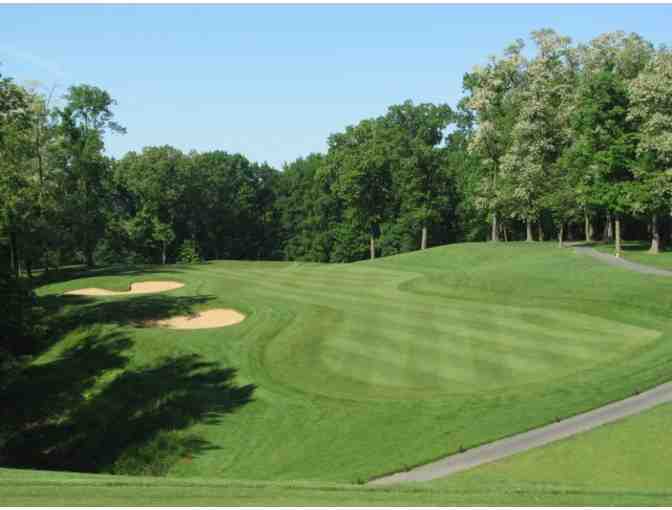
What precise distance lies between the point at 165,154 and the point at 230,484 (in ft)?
261

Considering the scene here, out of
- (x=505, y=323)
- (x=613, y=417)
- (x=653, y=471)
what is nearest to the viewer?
(x=653, y=471)

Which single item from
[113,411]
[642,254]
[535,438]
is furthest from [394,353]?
[642,254]

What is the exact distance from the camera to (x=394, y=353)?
27.2 m

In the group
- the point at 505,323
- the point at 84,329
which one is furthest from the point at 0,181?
the point at 505,323

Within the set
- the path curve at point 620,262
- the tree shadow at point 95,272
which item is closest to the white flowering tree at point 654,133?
the path curve at point 620,262

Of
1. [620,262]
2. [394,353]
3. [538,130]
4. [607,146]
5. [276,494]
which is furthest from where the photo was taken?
[538,130]

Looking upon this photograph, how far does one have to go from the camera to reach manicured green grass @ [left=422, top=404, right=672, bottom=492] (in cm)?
1593

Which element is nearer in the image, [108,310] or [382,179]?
[108,310]

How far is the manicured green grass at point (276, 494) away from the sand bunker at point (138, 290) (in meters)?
32.1

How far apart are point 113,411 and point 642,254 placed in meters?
45.9

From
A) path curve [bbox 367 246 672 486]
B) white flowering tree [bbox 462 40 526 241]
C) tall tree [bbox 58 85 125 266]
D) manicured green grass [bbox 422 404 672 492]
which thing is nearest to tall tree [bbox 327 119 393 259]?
white flowering tree [bbox 462 40 526 241]

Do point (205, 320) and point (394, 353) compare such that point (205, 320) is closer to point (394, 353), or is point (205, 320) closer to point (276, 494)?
point (394, 353)

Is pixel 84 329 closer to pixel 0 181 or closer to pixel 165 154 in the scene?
pixel 0 181

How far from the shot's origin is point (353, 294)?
42938mm
